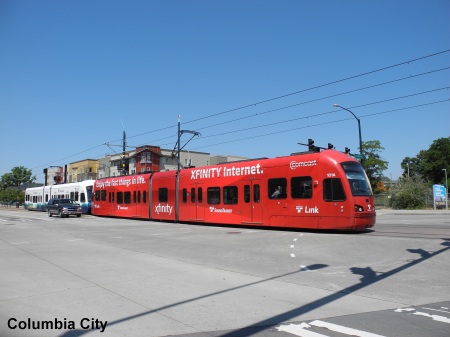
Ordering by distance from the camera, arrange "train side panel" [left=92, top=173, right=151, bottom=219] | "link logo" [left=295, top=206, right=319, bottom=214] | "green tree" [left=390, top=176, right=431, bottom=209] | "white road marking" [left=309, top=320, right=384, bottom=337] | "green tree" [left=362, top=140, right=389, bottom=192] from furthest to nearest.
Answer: "green tree" [left=362, top=140, right=389, bottom=192]
"green tree" [left=390, top=176, right=431, bottom=209]
"train side panel" [left=92, top=173, right=151, bottom=219]
"link logo" [left=295, top=206, right=319, bottom=214]
"white road marking" [left=309, top=320, right=384, bottom=337]

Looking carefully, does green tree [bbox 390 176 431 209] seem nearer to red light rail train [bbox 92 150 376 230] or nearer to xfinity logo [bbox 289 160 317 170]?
red light rail train [bbox 92 150 376 230]

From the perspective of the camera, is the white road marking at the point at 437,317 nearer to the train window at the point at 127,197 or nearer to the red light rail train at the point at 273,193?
the red light rail train at the point at 273,193

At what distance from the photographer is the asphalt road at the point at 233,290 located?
5195 mm

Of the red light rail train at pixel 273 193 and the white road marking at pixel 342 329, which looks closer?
the white road marking at pixel 342 329

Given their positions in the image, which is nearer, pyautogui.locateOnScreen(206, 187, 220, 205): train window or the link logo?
the link logo

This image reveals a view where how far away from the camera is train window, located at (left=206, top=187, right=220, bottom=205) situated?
71.4 ft

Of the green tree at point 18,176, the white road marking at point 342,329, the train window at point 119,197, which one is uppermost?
the green tree at point 18,176

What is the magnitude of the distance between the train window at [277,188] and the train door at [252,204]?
2.56 feet

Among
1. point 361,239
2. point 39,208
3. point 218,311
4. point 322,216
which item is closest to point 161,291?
point 218,311

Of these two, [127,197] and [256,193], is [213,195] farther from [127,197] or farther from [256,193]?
[127,197]

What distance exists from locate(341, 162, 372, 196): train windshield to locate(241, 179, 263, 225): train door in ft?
14.8

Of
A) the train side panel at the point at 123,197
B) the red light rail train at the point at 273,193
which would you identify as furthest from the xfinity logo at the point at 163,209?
the train side panel at the point at 123,197

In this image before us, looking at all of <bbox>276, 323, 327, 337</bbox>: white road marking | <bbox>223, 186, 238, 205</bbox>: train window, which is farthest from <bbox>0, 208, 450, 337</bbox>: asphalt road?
<bbox>223, 186, 238, 205</bbox>: train window

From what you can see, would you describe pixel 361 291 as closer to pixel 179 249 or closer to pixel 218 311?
pixel 218 311
